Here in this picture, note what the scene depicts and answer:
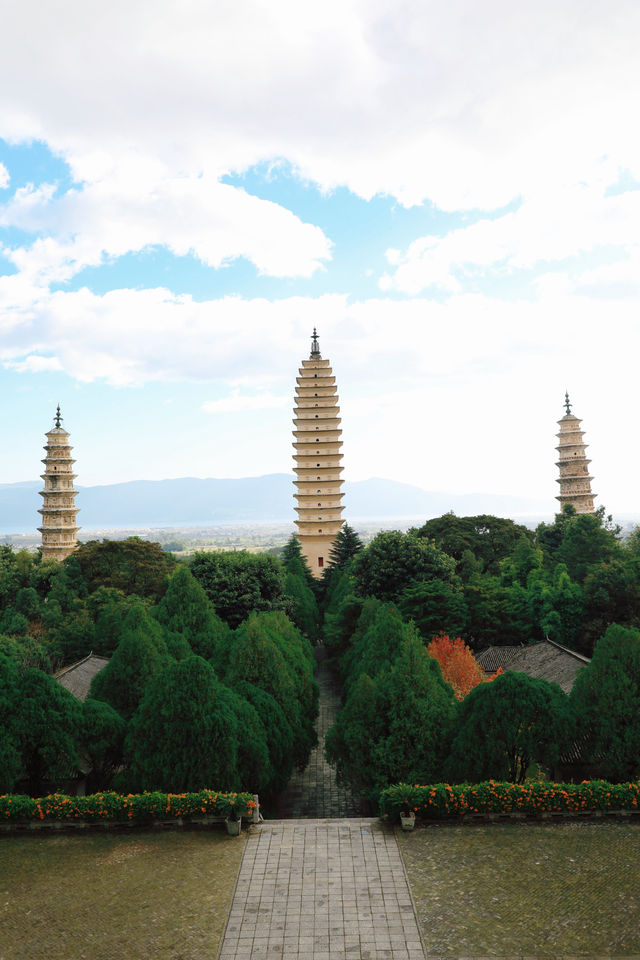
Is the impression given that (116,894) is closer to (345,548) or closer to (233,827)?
(233,827)

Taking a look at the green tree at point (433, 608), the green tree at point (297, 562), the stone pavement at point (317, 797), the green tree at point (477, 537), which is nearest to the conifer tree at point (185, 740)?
the stone pavement at point (317, 797)

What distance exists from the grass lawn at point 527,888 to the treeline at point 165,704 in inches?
163

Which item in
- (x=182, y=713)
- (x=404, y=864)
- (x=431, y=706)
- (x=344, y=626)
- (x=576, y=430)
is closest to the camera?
(x=404, y=864)

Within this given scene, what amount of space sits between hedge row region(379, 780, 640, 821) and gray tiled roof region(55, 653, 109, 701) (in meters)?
12.9

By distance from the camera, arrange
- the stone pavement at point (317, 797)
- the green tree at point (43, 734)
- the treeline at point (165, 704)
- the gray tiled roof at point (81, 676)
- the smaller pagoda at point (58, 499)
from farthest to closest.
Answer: the smaller pagoda at point (58, 499) < the gray tiled roof at point (81, 676) < the stone pavement at point (317, 797) < the green tree at point (43, 734) < the treeline at point (165, 704)

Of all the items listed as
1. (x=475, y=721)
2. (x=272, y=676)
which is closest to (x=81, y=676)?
(x=272, y=676)

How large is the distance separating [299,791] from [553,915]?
10521 mm

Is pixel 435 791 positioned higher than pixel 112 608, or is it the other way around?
pixel 112 608

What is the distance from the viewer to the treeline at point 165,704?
44.1 ft

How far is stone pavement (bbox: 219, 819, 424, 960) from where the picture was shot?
29.2ft

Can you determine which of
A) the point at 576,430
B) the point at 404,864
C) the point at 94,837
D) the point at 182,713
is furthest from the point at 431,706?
the point at 576,430

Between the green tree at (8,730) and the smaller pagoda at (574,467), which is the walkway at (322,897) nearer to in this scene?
the green tree at (8,730)

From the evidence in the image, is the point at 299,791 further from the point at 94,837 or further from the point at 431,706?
the point at 94,837

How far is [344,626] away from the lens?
91.8 feet
